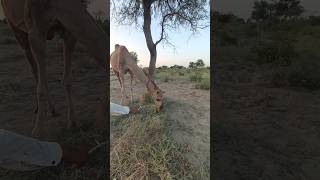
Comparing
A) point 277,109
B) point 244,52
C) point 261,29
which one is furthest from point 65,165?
point 261,29

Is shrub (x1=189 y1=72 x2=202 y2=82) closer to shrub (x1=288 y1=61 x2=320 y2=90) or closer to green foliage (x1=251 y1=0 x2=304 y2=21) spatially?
shrub (x1=288 y1=61 x2=320 y2=90)

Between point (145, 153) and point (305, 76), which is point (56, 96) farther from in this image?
point (305, 76)

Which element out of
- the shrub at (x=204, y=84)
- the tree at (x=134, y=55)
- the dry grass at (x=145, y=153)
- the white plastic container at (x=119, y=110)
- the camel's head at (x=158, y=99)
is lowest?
the dry grass at (x=145, y=153)

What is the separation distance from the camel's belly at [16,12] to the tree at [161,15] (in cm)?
155

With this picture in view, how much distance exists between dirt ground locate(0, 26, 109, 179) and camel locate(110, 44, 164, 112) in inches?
40.1

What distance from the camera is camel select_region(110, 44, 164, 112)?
452cm

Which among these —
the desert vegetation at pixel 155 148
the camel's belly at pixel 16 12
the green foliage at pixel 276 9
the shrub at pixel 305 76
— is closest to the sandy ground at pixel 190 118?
the desert vegetation at pixel 155 148

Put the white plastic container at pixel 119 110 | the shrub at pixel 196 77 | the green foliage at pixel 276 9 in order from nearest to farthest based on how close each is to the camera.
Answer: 1. the white plastic container at pixel 119 110
2. the shrub at pixel 196 77
3. the green foliage at pixel 276 9

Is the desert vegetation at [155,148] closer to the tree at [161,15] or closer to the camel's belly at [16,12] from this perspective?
the tree at [161,15]

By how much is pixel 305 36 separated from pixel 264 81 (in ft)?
4.33

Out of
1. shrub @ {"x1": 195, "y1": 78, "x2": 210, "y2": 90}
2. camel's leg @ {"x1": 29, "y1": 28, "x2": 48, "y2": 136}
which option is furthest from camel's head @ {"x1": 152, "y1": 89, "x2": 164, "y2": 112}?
camel's leg @ {"x1": 29, "y1": 28, "x2": 48, "y2": 136}

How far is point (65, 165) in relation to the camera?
500 centimetres

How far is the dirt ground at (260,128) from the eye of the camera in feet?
16.6

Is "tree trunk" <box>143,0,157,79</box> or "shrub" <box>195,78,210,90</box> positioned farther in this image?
"shrub" <box>195,78,210,90</box>
